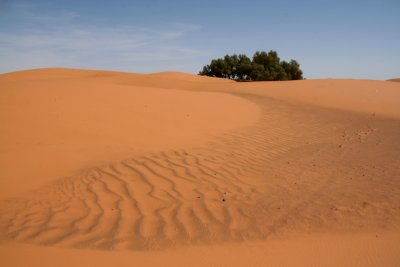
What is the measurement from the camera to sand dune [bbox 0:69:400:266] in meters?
3.17

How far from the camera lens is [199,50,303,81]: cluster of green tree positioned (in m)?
39.1

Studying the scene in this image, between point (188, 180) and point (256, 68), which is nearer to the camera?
point (188, 180)

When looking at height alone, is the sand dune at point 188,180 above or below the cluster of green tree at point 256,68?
below

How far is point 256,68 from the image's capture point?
3900 cm

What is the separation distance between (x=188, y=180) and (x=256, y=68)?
35.3m

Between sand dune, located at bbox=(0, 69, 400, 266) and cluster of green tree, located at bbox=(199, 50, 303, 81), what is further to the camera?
cluster of green tree, located at bbox=(199, 50, 303, 81)

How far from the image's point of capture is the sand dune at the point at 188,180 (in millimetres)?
3170

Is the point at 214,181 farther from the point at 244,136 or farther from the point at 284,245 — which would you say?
the point at 244,136

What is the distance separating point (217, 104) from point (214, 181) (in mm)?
6542

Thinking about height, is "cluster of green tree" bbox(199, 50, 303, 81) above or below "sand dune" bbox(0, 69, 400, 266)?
above

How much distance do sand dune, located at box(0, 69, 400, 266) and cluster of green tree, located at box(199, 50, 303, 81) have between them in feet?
94.3

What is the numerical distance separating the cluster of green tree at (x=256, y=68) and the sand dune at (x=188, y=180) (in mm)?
28730

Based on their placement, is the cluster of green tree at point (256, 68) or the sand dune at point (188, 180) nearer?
the sand dune at point (188, 180)

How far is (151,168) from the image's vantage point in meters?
5.72
